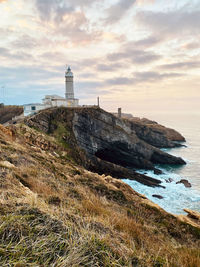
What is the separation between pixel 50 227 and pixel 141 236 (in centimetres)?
202

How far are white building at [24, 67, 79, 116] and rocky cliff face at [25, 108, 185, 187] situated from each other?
618cm

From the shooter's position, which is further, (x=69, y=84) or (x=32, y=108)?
(x=69, y=84)

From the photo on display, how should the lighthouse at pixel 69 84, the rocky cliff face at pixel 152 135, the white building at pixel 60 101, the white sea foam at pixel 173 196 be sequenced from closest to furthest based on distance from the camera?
the white sea foam at pixel 173 196, the white building at pixel 60 101, the lighthouse at pixel 69 84, the rocky cliff face at pixel 152 135

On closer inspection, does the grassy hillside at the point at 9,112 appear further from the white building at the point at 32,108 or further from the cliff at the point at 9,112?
the white building at the point at 32,108

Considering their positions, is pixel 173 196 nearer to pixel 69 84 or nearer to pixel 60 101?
pixel 60 101

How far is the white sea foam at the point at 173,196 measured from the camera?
1959 cm

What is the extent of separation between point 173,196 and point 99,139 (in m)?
18.3

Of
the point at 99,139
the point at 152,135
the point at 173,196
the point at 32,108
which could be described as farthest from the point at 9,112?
the point at 173,196

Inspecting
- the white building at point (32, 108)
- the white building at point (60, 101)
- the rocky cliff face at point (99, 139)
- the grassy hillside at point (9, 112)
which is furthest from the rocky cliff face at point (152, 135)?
the grassy hillside at point (9, 112)

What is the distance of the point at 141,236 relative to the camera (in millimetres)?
3453

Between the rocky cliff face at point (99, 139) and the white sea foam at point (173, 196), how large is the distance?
144 inches

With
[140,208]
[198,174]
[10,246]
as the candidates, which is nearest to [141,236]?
[10,246]

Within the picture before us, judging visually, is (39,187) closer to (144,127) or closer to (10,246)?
(10,246)

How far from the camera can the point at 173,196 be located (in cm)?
2253
